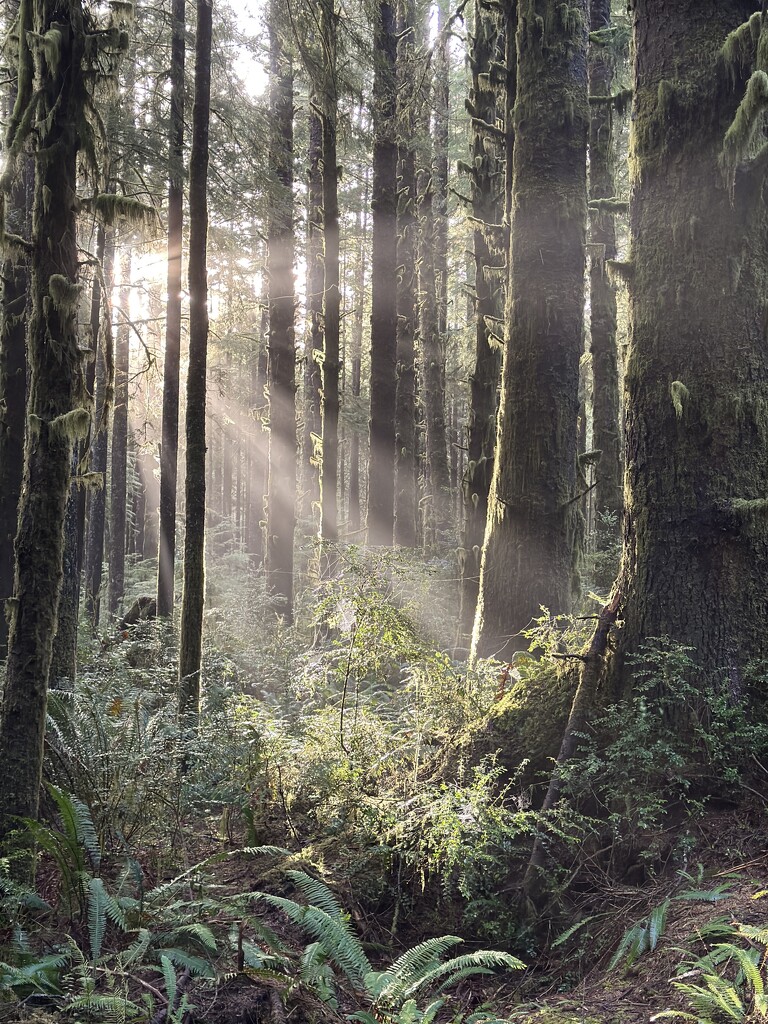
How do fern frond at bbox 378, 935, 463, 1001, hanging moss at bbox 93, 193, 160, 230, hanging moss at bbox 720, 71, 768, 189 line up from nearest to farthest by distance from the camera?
fern frond at bbox 378, 935, 463, 1001
hanging moss at bbox 720, 71, 768, 189
hanging moss at bbox 93, 193, 160, 230

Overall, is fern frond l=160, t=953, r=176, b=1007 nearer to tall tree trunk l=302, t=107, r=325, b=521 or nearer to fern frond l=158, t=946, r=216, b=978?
fern frond l=158, t=946, r=216, b=978

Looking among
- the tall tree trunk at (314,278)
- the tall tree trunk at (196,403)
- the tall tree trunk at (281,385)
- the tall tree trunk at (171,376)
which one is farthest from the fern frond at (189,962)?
the tall tree trunk at (281,385)

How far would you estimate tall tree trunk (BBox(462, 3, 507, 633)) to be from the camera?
1155 cm

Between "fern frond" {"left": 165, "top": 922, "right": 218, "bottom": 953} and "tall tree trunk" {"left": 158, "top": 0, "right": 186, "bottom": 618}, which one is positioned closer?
"fern frond" {"left": 165, "top": 922, "right": 218, "bottom": 953}

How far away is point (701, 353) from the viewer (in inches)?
180

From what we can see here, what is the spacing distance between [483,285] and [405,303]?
9.26 feet

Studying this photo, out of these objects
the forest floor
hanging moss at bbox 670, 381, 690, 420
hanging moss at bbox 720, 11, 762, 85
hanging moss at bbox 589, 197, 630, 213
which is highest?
hanging moss at bbox 589, 197, 630, 213

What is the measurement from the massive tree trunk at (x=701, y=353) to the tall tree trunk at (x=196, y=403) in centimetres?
442

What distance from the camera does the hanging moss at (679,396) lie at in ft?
14.8

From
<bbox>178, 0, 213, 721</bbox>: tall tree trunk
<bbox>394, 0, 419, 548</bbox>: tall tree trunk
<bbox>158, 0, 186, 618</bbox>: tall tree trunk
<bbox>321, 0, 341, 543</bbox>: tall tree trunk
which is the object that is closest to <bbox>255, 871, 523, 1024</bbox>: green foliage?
<bbox>178, 0, 213, 721</bbox>: tall tree trunk

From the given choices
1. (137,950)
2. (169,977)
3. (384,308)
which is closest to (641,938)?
(169,977)

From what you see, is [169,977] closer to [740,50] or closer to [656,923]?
[656,923]

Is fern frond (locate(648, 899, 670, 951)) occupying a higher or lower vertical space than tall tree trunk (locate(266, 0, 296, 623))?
lower

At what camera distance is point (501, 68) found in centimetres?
796
